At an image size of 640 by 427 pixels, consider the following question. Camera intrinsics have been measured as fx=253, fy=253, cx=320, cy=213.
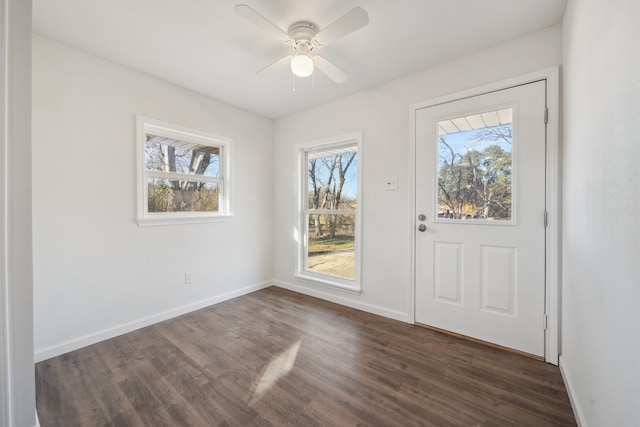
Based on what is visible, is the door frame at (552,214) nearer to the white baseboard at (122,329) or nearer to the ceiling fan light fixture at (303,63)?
the ceiling fan light fixture at (303,63)

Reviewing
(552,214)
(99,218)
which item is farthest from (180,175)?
(552,214)

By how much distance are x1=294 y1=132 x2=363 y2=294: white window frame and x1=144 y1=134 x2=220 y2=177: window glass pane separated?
111 centimetres

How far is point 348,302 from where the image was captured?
2.99m

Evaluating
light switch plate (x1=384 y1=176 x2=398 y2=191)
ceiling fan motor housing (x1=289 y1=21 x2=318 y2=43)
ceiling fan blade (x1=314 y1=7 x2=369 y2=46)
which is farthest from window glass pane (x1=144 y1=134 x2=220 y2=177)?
light switch plate (x1=384 y1=176 x2=398 y2=191)

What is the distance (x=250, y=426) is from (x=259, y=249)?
2.39m

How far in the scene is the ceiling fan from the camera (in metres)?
1.49

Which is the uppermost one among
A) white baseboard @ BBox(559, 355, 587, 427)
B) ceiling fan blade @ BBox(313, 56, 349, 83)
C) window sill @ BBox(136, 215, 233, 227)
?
ceiling fan blade @ BBox(313, 56, 349, 83)

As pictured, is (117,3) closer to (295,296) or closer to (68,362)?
(68,362)

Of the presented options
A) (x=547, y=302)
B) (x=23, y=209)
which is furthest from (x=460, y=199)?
(x=23, y=209)

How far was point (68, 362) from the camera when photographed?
74.9 inches

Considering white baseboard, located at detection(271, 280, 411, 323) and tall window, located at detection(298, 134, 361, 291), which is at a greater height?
tall window, located at detection(298, 134, 361, 291)

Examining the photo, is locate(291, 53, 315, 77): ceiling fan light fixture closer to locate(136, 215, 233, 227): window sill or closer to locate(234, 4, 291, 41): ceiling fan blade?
locate(234, 4, 291, 41): ceiling fan blade

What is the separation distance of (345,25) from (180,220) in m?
2.39

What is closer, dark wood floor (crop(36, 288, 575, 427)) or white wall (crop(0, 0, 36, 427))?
white wall (crop(0, 0, 36, 427))
